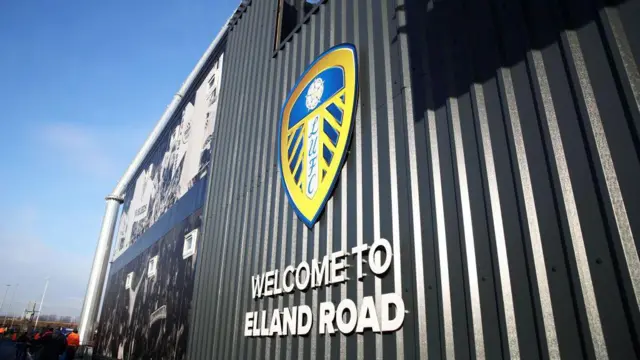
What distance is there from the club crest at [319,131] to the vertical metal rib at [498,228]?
4.76 ft

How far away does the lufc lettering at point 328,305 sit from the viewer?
296cm

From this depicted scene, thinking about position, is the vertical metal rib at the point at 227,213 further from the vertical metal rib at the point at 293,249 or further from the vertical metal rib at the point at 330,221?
the vertical metal rib at the point at 330,221

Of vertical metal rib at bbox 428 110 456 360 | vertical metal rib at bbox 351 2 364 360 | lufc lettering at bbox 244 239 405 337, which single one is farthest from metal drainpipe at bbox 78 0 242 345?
vertical metal rib at bbox 428 110 456 360

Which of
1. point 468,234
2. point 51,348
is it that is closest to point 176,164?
point 51,348

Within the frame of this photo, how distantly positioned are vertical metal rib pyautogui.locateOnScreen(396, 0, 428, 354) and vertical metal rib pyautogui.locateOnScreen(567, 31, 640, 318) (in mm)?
1201

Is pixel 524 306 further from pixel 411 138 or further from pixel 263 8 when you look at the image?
pixel 263 8

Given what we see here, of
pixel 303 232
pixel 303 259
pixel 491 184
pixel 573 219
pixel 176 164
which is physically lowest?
pixel 573 219

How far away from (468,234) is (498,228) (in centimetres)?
20

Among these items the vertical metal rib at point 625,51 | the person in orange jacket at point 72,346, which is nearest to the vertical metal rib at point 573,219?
the vertical metal rib at point 625,51

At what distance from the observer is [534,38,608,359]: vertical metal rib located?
5.97 feet

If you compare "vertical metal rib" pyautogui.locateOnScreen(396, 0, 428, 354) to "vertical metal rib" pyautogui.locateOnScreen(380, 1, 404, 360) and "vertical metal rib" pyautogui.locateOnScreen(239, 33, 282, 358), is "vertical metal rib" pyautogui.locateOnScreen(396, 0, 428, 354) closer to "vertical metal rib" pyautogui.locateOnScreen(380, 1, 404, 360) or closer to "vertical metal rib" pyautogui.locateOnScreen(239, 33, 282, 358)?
"vertical metal rib" pyautogui.locateOnScreen(380, 1, 404, 360)

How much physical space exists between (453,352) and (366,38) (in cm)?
310

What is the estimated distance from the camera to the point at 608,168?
6.34ft

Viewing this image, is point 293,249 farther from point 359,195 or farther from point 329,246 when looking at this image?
point 359,195
